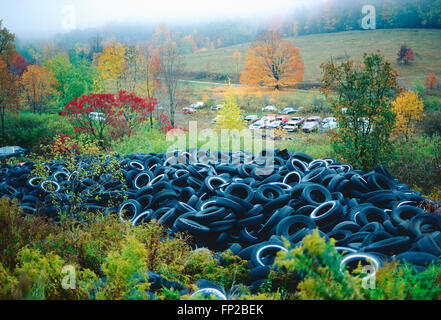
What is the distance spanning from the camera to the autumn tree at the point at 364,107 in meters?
9.74

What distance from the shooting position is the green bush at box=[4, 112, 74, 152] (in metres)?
17.0

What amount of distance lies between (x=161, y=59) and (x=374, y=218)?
1640 centimetres

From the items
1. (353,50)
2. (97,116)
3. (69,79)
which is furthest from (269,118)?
(353,50)

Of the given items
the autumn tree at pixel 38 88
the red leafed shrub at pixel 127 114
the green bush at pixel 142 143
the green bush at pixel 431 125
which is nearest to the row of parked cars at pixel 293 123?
the green bush at pixel 431 125

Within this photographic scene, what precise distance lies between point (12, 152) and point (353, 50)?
34.6m

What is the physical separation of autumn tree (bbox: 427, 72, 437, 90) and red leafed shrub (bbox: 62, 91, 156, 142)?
67.2 feet

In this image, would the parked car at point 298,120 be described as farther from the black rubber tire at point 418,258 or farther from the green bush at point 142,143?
the black rubber tire at point 418,258

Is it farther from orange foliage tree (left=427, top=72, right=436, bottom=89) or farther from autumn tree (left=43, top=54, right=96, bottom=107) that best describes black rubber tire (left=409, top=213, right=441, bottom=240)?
autumn tree (left=43, top=54, right=96, bottom=107)

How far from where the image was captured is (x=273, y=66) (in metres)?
26.0

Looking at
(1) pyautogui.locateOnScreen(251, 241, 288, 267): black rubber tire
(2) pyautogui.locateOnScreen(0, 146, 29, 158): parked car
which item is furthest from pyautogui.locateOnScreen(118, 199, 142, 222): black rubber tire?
(2) pyautogui.locateOnScreen(0, 146, 29, 158): parked car

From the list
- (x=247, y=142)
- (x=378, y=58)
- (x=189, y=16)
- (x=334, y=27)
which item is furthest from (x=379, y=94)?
(x=189, y=16)

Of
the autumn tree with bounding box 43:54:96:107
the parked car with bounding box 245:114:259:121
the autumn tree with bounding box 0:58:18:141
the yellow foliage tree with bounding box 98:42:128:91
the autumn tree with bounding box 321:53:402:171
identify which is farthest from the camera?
the parked car with bounding box 245:114:259:121

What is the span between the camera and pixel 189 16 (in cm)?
4828

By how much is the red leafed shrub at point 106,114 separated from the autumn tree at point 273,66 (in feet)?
42.8
